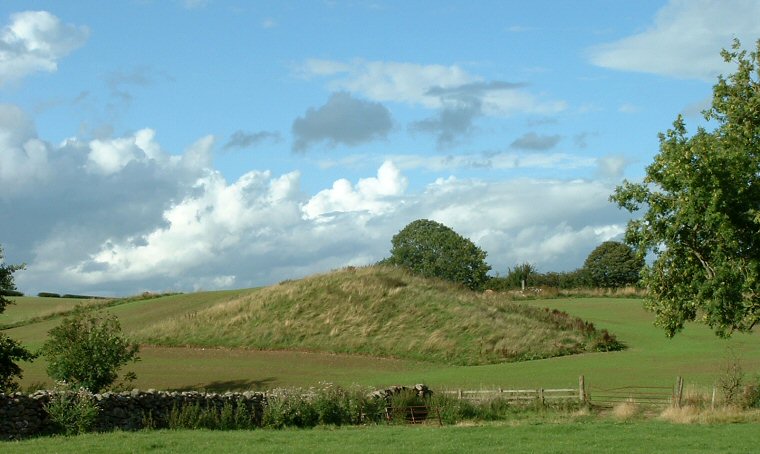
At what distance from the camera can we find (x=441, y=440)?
913 inches

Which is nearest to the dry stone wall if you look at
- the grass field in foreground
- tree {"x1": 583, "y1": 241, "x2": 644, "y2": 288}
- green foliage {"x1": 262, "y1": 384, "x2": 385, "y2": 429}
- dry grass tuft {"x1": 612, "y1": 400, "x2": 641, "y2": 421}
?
green foliage {"x1": 262, "y1": 384, "x2": 385, "y2": 429}

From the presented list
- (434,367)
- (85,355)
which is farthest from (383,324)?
(85,355)

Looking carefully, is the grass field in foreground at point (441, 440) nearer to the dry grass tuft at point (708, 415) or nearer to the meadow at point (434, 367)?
the dry grass tuft at point (708, 415)

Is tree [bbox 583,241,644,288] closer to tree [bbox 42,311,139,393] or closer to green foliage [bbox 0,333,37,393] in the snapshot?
tree [bbox 42,311,139,393]

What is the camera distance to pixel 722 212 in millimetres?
27594

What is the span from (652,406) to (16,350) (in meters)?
25.1

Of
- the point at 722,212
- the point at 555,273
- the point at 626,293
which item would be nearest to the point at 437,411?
the point at 722,212

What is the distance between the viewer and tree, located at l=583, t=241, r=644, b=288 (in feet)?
409

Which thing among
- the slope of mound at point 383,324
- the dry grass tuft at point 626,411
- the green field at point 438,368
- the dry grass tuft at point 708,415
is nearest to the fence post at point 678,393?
the dry grass tuft at point 708,415

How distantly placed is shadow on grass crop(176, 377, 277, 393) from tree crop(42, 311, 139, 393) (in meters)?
6.01

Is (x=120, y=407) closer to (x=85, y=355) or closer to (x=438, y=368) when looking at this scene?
Answer: (x=85, y=355)

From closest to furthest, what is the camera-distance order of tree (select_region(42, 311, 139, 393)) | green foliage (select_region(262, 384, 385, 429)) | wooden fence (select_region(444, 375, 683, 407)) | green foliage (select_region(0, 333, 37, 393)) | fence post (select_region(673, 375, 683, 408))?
green foliage (select_region(262, 384, 385, 429)), fence post (select_region(673, 375, 683, 408)), wooden fence (select_region(444, 375, 683, 407)), green foliage (select_region(0, 333, 37, 393)), tree (select_region(42, 311, 139, 393))

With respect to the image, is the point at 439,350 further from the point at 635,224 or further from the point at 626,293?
the point at 626,293

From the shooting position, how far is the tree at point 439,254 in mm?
114062
